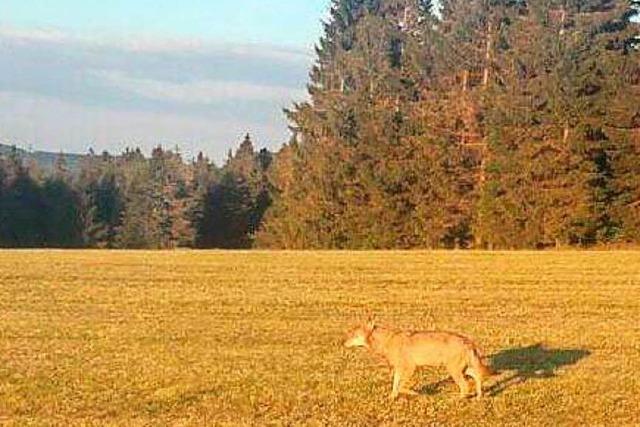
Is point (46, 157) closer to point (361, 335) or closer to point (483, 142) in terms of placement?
point (483, 142)

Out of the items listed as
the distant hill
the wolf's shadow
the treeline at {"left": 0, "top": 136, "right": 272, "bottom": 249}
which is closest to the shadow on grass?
the wolf's shadow

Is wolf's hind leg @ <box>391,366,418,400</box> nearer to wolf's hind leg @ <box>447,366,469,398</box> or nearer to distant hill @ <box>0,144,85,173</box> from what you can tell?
wolf's hind leg @ <box>447,366,469,398</box>

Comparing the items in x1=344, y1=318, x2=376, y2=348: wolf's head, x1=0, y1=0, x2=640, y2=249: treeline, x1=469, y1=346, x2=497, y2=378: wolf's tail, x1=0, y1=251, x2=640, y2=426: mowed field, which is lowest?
x1=0, y1=251, x2=640, y2=426: mowed field

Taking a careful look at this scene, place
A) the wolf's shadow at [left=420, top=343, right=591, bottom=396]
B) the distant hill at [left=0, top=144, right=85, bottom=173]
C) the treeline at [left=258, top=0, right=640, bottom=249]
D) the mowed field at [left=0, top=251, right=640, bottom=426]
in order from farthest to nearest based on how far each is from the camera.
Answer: the distant hill at [left=0, top=144, right=85, bottom=173], the treeline at [left=258, top=0, right=640, bottom=249], the wolf's shadow at [left=420, top=343, right=591, bottom=396], the mowed field at [left=0, top=251, right=640, bottom=426]

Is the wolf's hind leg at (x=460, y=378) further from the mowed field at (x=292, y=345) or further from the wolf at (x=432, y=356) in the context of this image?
the mowed field at (x=292, y=345)

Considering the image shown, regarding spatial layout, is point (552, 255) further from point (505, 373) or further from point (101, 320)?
point (505, 373)

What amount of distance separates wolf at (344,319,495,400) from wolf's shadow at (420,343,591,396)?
47 cm

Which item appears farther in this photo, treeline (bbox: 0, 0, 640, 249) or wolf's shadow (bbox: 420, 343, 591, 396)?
treeline (bbox: 0, 0, 640, 249)

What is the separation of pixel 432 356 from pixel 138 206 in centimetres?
8120

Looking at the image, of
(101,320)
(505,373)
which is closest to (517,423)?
(505,373)

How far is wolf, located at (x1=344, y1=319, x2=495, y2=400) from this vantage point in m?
12.4

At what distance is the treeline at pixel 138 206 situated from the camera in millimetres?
82438

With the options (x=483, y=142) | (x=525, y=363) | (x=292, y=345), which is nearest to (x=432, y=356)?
(x=525, y=363)

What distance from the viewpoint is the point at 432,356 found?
12.4 metres
